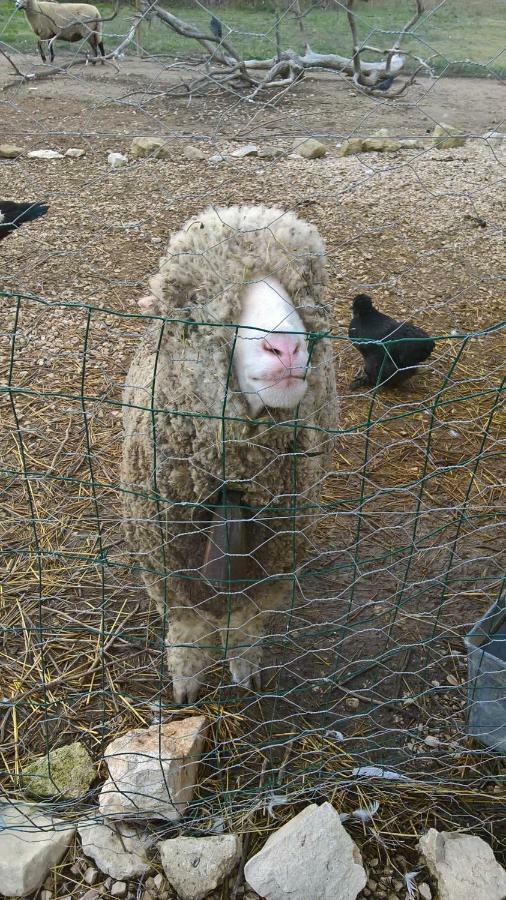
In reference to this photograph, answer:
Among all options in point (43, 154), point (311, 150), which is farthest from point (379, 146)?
point (43, 154)

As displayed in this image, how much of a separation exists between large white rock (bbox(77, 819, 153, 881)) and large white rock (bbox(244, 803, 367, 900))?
323 mm

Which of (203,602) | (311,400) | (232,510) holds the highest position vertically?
(311,400)

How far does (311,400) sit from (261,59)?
1117 centimetres

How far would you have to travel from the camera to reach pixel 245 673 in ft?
8.54

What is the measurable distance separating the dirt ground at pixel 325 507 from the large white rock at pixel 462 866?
11 centimetres

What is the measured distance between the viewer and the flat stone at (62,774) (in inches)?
85.0

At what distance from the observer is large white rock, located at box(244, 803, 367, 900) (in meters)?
1.91

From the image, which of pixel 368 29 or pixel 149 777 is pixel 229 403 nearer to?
pixel 149 777

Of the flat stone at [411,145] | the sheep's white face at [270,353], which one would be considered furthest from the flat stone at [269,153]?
the sheep's white face at [270,353]

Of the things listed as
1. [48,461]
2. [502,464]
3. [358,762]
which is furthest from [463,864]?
[48,461]

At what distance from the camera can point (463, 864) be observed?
1978 millimetres

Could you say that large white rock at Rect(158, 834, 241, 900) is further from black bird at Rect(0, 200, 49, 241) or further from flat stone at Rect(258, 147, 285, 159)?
flat stone at Rect(258, 147, 285, 159)

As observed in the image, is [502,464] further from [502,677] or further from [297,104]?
[297,104]

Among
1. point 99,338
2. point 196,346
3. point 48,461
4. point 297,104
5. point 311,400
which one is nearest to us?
point 196,346
